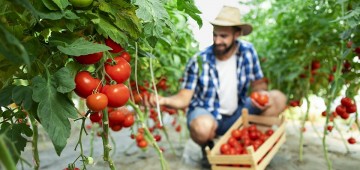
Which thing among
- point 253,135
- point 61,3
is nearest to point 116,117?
point 61,3

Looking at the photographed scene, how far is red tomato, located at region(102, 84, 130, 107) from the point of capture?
0.87 m

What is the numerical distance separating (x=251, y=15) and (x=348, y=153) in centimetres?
145

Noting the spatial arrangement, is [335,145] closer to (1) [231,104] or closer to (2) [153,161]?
(1) [231,104]

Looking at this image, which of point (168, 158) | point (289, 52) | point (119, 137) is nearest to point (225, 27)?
point (289, 52)

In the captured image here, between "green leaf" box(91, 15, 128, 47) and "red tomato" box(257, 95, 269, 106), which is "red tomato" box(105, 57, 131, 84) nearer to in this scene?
"green leaf" box(91, 15, 128, 47)

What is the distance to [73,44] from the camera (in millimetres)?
799

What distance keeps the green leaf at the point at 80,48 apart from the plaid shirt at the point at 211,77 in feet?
6.53

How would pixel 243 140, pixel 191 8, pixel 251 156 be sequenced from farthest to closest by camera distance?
pixel 243 140
pixel 251 156
pixel 191 8

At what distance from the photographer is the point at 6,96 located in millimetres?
775

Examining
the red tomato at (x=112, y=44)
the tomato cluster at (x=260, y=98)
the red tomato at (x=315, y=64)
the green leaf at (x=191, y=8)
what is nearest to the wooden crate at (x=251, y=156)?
the tomato cluster at (x=260, y=98)

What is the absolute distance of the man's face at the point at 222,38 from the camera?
276cm

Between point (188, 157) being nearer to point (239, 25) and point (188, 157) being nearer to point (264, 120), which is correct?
point (264, 120)

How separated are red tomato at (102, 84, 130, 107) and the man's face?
194cm

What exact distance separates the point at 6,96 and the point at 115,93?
0.24 metres
